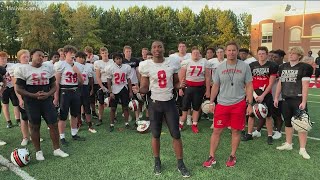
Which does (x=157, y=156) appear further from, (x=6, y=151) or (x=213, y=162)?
(x=6, y=151)

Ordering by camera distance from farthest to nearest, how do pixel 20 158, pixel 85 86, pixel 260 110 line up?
pixel 85 86 → pixel 260 110 → pixel 20 158

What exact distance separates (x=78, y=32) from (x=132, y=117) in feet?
117

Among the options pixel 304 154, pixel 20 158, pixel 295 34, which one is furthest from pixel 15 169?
pixel 295 34

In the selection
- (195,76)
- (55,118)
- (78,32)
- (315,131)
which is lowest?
(315,131)

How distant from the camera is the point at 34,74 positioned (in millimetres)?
5531

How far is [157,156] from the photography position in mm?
5129

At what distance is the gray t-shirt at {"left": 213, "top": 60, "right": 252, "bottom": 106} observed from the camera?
16.9 feet

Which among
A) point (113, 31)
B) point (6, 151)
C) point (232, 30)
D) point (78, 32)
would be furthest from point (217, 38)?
point (6, 151)

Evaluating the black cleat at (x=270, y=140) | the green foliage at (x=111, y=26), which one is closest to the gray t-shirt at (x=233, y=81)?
the black cleat at (x=270, y=140)

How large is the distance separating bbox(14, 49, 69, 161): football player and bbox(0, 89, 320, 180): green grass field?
58 centimetres

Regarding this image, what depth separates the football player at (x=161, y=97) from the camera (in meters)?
4.96

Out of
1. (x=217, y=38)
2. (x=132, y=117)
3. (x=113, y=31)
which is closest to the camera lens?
(x=132, y=117)

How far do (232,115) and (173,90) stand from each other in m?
1.10

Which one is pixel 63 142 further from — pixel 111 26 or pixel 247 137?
pixel 111 26
